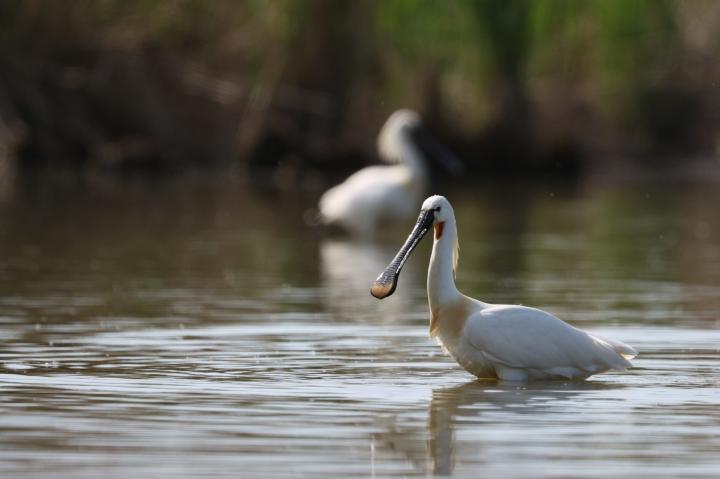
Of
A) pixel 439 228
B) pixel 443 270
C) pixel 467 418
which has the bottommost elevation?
pixel 467 418

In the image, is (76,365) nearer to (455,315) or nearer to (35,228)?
(455,315)

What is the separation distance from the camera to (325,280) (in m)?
15.1

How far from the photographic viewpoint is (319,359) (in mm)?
9758

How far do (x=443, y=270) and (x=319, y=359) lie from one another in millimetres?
937

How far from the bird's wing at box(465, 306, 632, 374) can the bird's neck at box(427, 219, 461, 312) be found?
0.30m

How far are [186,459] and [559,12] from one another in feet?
92.7

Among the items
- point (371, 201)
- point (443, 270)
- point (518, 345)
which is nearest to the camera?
point (518, 345)

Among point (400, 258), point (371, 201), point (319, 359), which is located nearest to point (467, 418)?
point (319, 359)

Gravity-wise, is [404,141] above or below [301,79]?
below

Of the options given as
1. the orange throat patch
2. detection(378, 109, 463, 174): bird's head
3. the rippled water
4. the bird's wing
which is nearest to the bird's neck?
the orange throat patch

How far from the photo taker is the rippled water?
6.77 m

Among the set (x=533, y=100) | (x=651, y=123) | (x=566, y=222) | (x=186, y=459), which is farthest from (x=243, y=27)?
(x=186, y=459)

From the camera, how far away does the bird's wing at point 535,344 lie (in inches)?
348

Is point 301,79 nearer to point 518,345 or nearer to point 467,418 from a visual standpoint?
point 518,345
